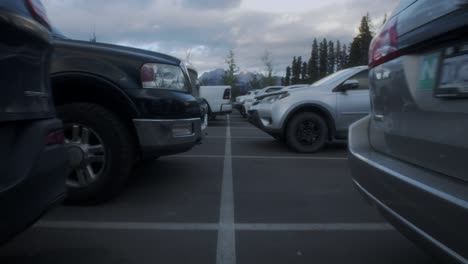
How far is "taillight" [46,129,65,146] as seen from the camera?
2.24 meters

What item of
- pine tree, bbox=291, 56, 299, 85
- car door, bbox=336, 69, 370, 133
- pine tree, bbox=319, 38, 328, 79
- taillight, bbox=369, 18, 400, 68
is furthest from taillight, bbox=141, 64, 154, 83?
pine tree, bbox=291, 56, 299, 85

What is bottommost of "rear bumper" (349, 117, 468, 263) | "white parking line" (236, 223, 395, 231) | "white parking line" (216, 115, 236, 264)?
"white parking line" (236, 223, 395, 231)

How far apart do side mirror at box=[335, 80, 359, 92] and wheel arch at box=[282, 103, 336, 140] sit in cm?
42

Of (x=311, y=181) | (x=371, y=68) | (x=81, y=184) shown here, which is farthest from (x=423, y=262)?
(x=81, y=184)

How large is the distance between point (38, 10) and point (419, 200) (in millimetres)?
2083

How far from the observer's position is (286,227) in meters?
3.37

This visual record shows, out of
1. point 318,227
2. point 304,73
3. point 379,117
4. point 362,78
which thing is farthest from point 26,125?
point 304,73

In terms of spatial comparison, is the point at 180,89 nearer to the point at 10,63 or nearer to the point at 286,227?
the point at 286,227

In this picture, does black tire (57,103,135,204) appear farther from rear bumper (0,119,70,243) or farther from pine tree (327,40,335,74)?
pine tree (327,40,335,74)

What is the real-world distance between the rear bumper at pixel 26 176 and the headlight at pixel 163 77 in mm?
1684

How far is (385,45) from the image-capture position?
2.41 metres

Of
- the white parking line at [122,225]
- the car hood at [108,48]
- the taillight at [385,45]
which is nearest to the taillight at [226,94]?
the car hood at [108,48]

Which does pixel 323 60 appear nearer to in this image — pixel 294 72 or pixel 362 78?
pixel 294 72

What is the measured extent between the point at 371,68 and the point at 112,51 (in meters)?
2.33
